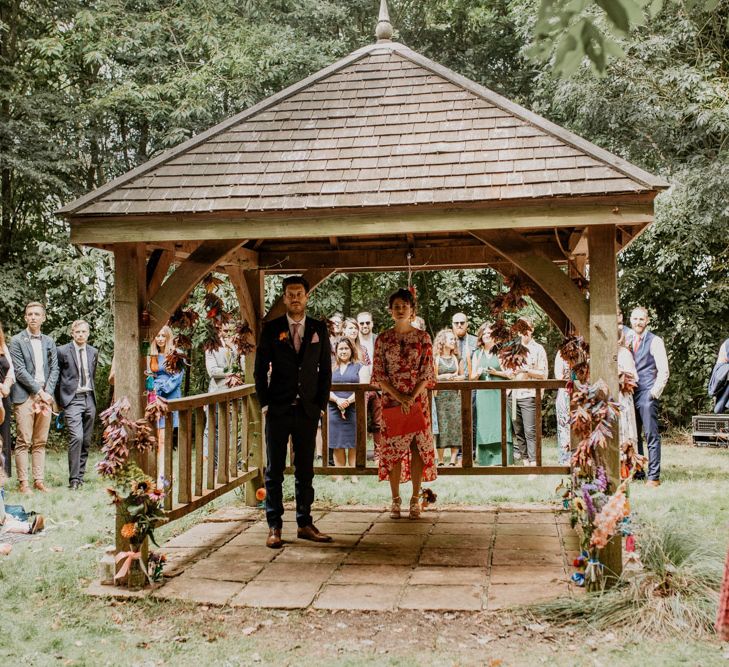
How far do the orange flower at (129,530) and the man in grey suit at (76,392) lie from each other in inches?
165

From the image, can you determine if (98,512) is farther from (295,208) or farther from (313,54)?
(313,54)

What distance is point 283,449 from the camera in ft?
19.1

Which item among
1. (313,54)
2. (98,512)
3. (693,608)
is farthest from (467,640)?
(313,54)

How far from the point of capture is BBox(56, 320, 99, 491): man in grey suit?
29.1 feet

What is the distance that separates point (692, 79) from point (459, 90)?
6942mm

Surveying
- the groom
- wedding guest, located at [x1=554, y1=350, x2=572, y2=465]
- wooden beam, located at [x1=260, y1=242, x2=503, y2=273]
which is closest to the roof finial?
wooden beam, located at [x1=260, y1=242, x2=503, y2=273]

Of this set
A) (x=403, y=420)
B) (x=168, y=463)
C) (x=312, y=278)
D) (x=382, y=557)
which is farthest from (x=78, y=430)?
(x=382, y=557)

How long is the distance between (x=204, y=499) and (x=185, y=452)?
0.56m

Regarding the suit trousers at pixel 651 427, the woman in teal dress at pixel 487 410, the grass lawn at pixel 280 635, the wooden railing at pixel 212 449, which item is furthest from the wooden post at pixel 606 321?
the woman in teal dress at pixel 487 410

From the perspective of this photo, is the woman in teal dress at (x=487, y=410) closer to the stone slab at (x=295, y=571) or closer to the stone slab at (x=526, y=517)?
the stone slab at (x=526, y=517)

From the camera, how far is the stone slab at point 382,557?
5617mm

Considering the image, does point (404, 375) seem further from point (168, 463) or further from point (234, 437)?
point (168, 463)

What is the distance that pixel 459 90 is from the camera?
586 centimetres

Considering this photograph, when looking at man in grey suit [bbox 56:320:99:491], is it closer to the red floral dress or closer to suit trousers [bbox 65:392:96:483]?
suit trousers [bbox 65:392:96:483]
